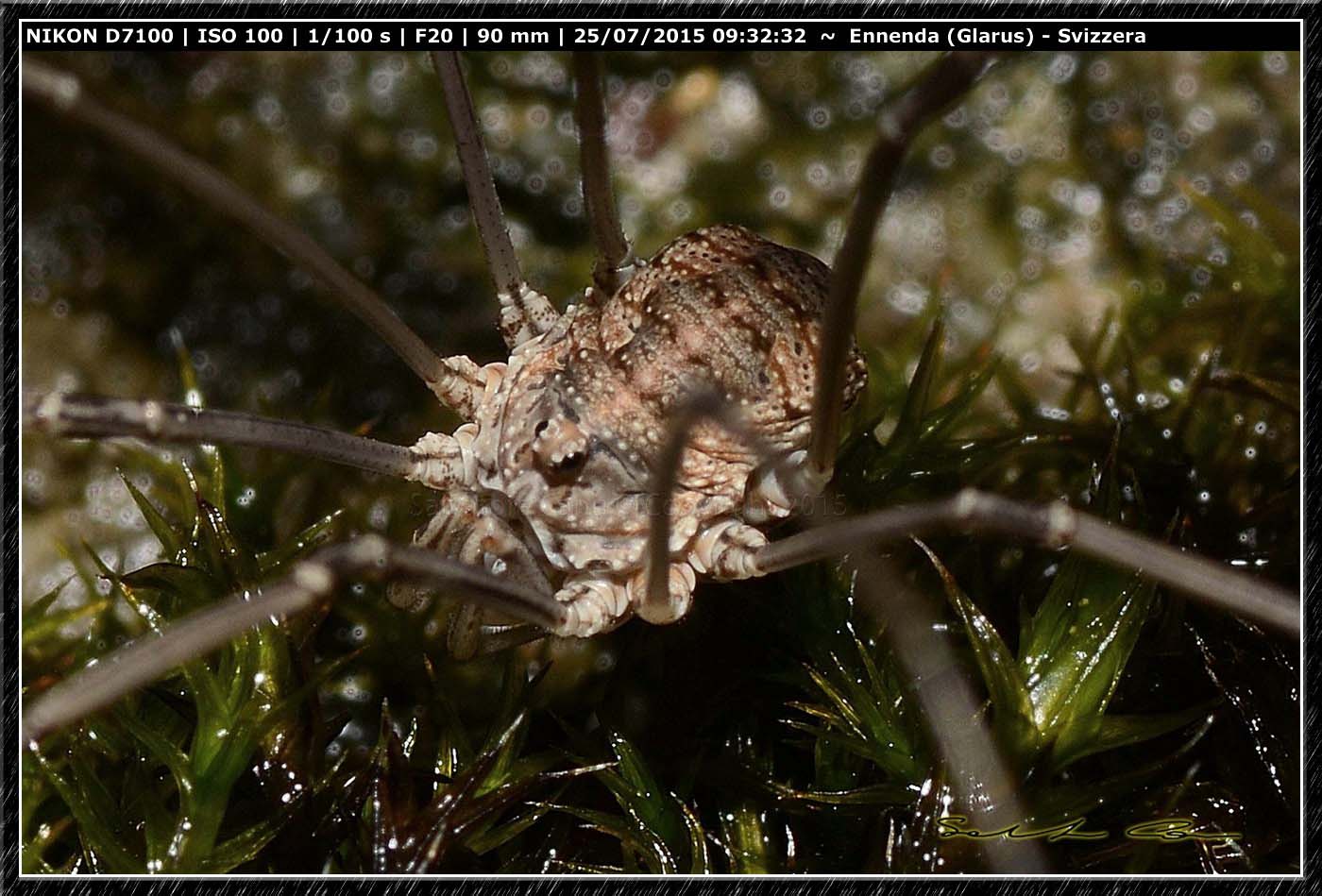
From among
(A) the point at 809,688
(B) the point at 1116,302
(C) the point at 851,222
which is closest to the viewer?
(C) the point at 851,222

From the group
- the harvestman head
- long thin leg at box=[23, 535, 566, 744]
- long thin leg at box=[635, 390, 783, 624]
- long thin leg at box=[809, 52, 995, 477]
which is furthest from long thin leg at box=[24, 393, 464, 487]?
long thin leg at box=[809, 52, 995, 477]

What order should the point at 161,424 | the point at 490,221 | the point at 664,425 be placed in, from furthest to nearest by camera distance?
the point at 490,221 → the point at 664,425 → the point at 161,424

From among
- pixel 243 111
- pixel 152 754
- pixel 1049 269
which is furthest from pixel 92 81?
pixel 1049 269

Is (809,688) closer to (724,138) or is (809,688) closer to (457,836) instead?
(457,836)

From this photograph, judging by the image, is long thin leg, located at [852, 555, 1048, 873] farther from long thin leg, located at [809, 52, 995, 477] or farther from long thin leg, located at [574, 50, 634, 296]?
long thin leg, located at [574, 50, 634, 296]

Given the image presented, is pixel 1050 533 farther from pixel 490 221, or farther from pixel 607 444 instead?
pixel 490 221

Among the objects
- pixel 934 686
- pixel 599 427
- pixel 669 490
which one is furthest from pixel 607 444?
pixel 934 686

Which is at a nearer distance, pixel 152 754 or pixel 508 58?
pixel 152 754

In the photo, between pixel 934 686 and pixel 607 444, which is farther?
pixel 607 444
